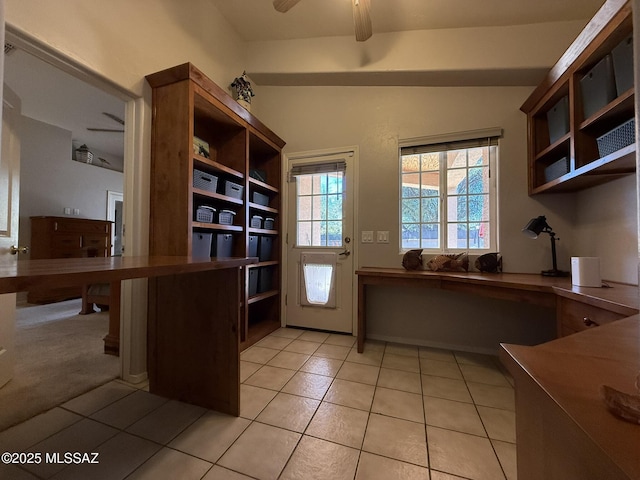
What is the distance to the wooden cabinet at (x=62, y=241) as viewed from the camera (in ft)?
13.1

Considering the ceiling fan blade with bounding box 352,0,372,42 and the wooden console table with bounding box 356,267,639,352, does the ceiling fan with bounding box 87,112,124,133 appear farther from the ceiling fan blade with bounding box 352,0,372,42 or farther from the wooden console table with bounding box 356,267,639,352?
the wooden console table with bounding box 356,267,639,352

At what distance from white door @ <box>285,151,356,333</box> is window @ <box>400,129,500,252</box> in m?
0.60

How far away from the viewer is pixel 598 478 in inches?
10.7

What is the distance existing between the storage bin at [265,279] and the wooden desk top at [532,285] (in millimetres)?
1127

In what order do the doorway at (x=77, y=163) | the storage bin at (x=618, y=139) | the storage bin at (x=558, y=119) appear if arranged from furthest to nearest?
the doorway at (x=77, y=163) → the storage bin at (x=558, y=119) → the storage bin at (x=618, y=139)

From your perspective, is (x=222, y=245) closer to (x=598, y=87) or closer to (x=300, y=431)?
(x=300, y=431)

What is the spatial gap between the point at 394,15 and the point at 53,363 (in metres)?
4.07

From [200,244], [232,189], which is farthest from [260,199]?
[200,244]

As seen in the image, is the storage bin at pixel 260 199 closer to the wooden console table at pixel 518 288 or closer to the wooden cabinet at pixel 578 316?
the wooden console table at pixel 518 288

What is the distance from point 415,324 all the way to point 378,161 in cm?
172

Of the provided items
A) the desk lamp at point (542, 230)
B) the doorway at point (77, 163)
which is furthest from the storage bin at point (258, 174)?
the desk lamp at point (542, 230)

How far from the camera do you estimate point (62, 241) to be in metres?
4.14

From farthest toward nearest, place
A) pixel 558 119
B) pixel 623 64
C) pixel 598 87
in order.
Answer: pixel 558 119 < pixel 598 87 < pixel 623 64

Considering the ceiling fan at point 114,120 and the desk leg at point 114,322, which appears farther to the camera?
the ceiling fan at point 114,120
